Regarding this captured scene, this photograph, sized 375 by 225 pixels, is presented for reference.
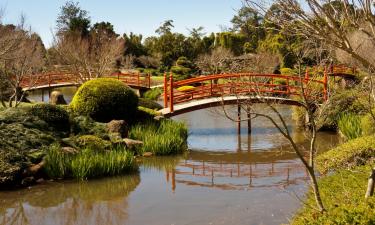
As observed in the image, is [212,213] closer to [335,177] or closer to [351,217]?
[335,177]

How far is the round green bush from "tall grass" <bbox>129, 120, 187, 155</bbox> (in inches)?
30.5

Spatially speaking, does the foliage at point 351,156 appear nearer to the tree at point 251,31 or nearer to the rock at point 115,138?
the rock at point 115,138

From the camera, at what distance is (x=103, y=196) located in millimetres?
8250

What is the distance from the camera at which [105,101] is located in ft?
42.4

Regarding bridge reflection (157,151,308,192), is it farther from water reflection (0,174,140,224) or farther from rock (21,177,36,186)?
rock (21,177,36,186)

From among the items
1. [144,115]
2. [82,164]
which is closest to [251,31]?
[144,115]

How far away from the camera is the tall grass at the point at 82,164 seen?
902 cm

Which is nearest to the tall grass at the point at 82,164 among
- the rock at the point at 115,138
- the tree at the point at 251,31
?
the rock at the point at 115,138

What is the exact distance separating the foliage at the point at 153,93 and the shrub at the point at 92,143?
14.6 m

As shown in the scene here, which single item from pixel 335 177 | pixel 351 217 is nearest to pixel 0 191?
pixel 335 177

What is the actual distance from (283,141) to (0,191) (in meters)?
8.66

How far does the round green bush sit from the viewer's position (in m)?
12.9

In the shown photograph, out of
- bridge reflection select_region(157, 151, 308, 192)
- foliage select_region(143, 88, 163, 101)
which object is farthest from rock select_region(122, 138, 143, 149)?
foliage select_region(143, 88, 163, 101)

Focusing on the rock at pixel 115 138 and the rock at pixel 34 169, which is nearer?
the rock at pixel 34 169
